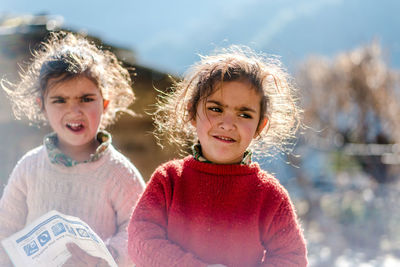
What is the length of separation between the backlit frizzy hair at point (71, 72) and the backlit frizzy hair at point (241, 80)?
225 millimetres

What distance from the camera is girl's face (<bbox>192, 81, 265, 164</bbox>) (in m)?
1.13

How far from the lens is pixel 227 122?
112 cm

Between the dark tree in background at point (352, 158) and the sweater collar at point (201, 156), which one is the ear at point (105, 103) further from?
the dark tree in background at point (352, 158)

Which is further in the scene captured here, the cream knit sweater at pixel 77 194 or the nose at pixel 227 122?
the cream knit sweater at pixel 77 194

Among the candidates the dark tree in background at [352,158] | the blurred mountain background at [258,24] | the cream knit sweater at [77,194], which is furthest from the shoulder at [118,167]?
the blurred mountain background at [258,24]

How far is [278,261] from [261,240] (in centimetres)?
9

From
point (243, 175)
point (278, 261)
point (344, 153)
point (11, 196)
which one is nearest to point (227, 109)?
point (243, 175)

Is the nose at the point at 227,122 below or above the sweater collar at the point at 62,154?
above

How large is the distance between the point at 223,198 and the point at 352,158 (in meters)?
6.94

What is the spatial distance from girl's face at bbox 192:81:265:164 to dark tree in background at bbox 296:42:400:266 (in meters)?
4.17

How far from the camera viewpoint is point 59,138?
Result: 4.75 ft

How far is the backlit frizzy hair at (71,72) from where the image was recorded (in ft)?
4.46

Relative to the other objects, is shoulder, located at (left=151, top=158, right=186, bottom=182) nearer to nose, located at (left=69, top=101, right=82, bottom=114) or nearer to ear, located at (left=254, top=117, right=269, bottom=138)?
ear, located at (left=254, top=117, right=269, bottom=138)

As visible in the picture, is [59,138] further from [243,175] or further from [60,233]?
[243,175]
